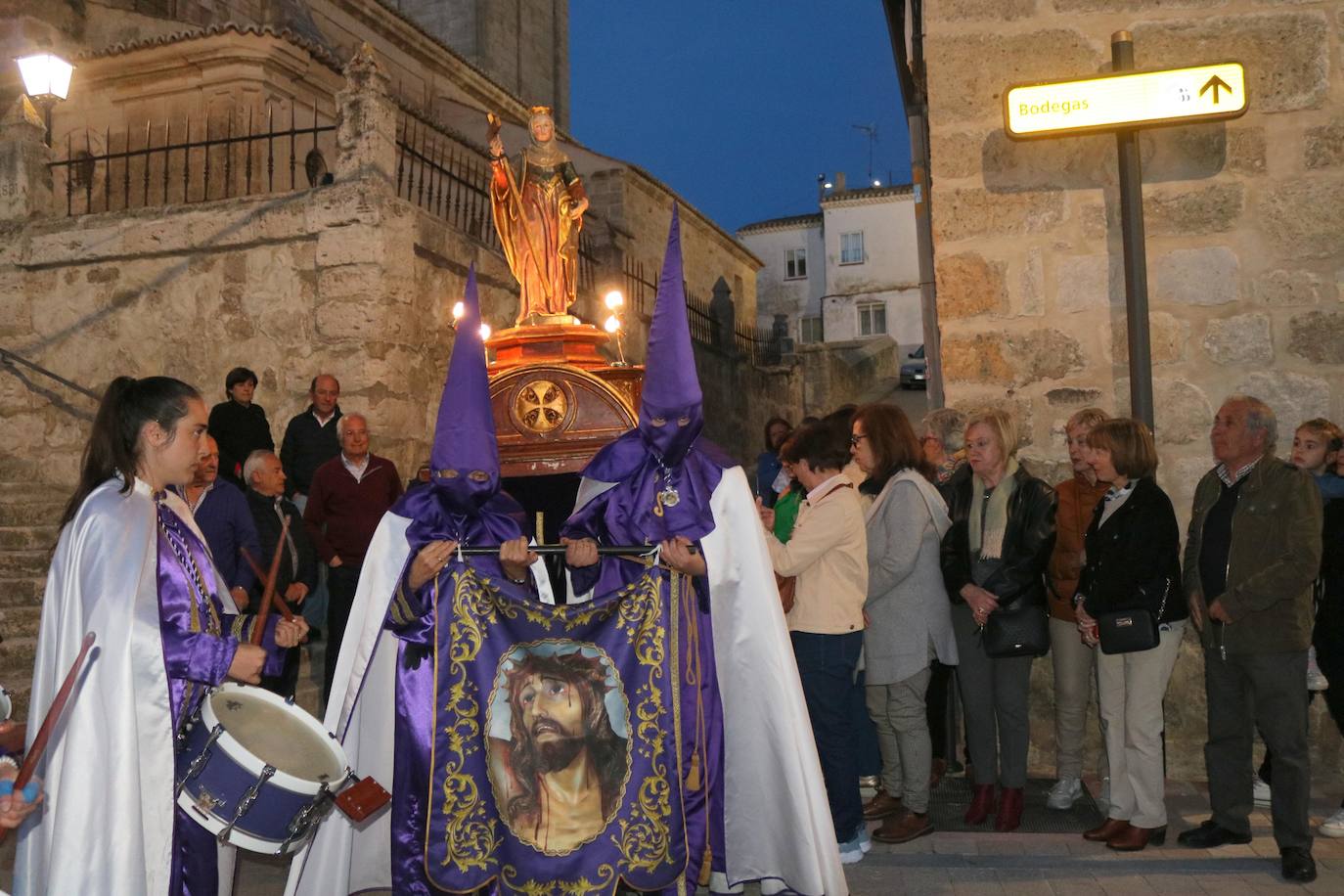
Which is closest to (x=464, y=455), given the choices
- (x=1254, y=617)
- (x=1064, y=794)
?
A: (x=1254, y=617)

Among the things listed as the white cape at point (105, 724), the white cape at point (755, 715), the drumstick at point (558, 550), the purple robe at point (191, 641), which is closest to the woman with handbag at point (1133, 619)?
the white cape at point (755, 715)

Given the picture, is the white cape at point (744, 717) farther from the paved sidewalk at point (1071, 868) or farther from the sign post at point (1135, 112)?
the sign post at point (1135, 112)

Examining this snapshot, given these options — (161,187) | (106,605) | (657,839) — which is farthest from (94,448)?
(161,187)

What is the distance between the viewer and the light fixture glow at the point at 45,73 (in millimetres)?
10172

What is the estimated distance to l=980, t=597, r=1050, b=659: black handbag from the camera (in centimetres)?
519

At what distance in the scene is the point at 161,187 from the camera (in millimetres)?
13008

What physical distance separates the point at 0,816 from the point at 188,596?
0.94 m

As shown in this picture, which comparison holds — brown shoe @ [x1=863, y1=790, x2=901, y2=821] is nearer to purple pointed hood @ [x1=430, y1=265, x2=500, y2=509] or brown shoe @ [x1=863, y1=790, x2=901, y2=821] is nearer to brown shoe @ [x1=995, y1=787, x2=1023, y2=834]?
brown shoe @ [x1=995, y1=787, x2=1023, y2=834]

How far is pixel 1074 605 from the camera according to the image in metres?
5.28

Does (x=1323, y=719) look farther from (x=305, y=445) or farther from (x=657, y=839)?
(x=305, y=445)

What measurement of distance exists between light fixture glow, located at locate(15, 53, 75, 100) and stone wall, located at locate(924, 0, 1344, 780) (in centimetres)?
781

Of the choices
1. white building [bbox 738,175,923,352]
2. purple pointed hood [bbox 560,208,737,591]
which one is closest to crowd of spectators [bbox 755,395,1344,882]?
purple pointed hood [bbox 560,208,737,591]

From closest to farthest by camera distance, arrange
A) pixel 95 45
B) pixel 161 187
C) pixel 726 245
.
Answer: pixel 161 187 < pixel 95 45 < pixel 726 245

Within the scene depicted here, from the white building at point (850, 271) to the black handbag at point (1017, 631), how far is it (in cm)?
3232
